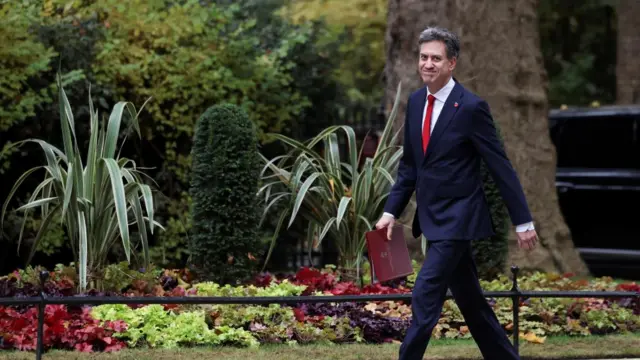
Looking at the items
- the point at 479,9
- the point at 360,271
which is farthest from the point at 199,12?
the point at 360,271

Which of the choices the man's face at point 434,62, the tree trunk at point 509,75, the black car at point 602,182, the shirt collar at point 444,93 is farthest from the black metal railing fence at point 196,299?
the black car at point 602,182

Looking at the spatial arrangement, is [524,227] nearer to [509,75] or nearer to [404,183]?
[404,183]

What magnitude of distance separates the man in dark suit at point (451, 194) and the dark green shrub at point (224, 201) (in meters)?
2.70

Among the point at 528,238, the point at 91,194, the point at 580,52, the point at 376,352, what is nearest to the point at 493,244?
the point at 376,352

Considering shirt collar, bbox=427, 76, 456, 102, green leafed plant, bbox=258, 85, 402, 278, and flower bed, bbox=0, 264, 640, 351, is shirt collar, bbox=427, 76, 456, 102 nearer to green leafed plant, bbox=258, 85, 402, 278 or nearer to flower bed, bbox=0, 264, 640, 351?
flower bed, bbox=0, 264, 640, 351

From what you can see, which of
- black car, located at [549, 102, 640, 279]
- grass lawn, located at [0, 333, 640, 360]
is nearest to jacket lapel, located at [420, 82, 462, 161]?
grass lawn, located at [0, 333, 640, 360]

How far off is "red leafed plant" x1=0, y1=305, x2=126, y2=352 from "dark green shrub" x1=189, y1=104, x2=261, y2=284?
139 cm

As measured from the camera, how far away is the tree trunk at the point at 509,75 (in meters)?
Result: 11.4

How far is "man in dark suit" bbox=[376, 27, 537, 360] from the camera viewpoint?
5949 mm

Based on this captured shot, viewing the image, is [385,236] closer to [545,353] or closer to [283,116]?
[545,353]

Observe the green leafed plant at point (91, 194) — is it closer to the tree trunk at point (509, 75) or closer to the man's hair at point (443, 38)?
the man's hair at point (443, 38)

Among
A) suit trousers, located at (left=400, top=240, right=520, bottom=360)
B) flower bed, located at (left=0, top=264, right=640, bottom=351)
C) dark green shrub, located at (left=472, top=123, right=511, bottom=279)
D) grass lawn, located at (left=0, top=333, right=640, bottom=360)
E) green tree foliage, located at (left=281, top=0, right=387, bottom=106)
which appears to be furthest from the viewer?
green tree foliage, located at (left=281, top=0, right=387, bottom=106)

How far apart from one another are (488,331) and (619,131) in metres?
7.02

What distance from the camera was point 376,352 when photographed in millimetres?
7359
